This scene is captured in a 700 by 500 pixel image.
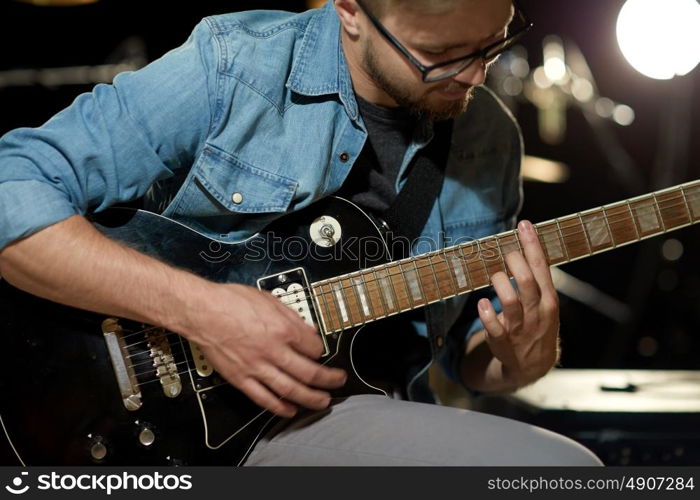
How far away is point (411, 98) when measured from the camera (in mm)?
1426

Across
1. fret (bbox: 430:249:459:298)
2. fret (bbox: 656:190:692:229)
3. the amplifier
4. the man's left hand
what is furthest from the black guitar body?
the amplifier

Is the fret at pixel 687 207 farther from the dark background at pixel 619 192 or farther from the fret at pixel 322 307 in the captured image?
the dark background at pixel 619 192

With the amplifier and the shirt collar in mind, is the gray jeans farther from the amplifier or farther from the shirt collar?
the amplifier

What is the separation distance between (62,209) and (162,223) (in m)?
0.17

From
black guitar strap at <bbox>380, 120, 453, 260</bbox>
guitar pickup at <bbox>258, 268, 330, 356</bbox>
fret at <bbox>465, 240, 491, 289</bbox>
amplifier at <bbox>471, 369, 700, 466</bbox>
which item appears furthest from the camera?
amplifier at <bbox>471, 369, 700, 466</bbox>

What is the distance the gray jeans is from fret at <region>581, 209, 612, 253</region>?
0.39 meters

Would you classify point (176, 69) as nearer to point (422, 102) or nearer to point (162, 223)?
point (162, 223)

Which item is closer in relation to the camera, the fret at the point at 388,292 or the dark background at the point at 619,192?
the fret at the point at 388,292

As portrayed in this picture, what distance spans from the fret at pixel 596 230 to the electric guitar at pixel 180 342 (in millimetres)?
194

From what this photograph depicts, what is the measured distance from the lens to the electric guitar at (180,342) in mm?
1243

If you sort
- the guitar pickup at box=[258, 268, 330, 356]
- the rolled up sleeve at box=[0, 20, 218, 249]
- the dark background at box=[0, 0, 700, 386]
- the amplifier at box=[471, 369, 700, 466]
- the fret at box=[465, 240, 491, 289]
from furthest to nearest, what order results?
the dark background at box=[0, 0, 700, 386] < the amplifier at box=[471, 369, 700, 466] < the fret at box=[465, 240, 491, 289] < the guitar pickup at box=[258, 268, 330, 356] < the rolled up sleeve at box=[0, 20, 218, 249]

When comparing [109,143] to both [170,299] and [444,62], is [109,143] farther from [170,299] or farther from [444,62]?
[444,62]

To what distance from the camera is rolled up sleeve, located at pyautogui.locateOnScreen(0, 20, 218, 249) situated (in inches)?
46.9

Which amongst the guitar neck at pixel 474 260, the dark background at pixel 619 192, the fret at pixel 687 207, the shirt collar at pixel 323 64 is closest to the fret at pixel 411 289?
the guitar neck at pixel 474 260
